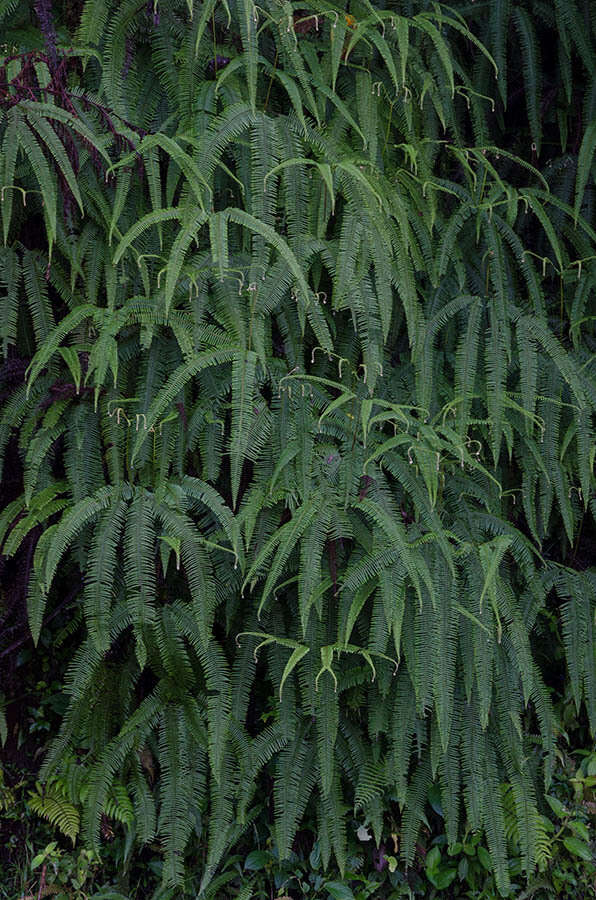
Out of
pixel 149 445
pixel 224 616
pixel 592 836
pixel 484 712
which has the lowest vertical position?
pixel 592 836

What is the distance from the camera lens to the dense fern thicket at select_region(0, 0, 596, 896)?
2191mm

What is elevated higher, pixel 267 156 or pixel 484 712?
pixel 267 156

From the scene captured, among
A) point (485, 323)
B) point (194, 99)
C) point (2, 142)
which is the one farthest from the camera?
point (485, 323)

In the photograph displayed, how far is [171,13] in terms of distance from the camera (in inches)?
89.4

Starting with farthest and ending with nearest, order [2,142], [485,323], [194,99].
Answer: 1. [485,323]
2. [194,99]
3. [2,142]

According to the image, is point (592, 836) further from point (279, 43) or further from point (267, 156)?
point (279, 43)

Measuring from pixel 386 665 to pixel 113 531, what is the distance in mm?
879

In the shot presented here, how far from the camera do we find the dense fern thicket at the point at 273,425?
219 cm

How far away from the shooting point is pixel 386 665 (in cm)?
239

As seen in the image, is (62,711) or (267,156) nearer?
(267,156)

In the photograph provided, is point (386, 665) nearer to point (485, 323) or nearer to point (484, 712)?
point (484, 712)

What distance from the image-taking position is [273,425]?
2301 mm

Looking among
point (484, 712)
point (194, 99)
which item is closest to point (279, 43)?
point (194, 99)

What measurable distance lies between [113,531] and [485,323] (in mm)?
1276
